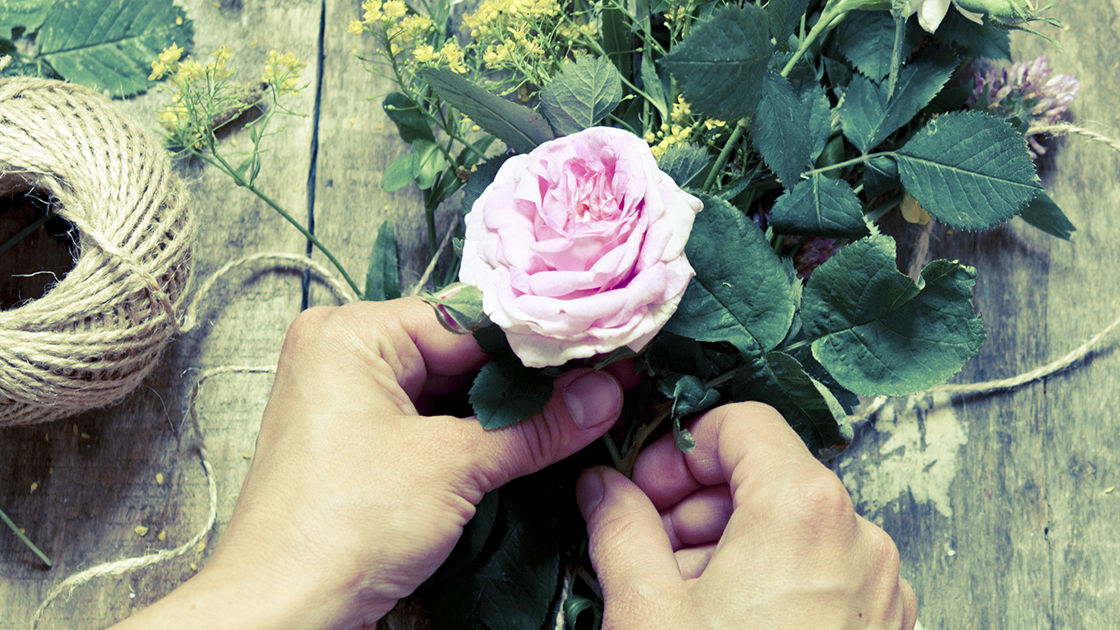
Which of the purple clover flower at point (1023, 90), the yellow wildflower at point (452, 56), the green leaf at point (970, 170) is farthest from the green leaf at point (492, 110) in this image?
the purple clover flower at point (1023, 90)

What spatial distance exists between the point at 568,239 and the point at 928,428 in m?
0.55

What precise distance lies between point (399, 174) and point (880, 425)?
57 cm

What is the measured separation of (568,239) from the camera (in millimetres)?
387

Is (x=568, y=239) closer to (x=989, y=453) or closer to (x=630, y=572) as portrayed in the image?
(x=630, y=572)

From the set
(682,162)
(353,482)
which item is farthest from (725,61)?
(353,482)

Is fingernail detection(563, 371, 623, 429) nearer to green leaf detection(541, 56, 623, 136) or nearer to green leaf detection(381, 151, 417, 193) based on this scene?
green leaf detection(541, 56, 623, 136)

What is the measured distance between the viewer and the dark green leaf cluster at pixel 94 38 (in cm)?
73

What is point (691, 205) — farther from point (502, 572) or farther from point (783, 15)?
point (502, 572)

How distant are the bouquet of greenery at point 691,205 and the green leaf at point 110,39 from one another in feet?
0.39

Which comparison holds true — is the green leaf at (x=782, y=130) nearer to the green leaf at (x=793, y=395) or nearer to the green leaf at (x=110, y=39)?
the green leaf at (x=793, y=395)

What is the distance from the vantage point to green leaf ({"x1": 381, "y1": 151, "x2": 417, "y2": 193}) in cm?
67

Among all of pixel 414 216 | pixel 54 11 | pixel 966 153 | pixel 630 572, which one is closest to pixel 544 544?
pixel 630 572

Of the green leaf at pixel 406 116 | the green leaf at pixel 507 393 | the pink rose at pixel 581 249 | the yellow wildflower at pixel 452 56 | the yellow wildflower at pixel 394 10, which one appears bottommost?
the green leaf at pixel 507 393

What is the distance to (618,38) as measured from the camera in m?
0.63
